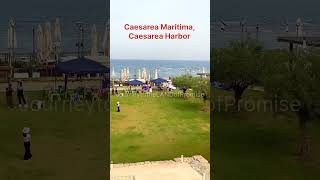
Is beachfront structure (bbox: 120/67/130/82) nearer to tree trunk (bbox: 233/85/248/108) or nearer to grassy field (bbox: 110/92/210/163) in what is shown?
grassy field (bbox: 110/92/210/163)

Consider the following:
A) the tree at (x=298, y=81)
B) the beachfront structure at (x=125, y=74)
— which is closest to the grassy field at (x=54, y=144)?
the beachfront structure at (x=125, y=74)

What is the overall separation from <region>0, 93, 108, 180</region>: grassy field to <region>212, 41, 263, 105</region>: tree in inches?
204

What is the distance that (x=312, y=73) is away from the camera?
9.15m

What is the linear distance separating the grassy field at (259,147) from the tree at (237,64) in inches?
27.4

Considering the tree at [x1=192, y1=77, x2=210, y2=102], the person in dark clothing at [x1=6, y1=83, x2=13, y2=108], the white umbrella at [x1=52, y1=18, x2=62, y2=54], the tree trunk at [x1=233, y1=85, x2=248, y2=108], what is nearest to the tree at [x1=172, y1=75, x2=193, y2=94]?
the tree at [x1=192, y1=77, x2=210, y2=102]

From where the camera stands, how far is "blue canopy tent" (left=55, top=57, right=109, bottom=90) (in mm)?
11117

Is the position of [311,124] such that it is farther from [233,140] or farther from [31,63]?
[31,63]

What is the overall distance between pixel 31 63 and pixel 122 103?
341 cm

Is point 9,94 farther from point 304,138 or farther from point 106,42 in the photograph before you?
point 304,138

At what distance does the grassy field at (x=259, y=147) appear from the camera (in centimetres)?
938

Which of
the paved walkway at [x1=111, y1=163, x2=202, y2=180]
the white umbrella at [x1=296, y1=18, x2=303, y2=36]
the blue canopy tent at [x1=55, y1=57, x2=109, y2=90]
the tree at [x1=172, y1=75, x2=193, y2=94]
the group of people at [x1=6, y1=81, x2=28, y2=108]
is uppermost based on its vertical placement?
the white umbrella at [x1=296, y1=18, x2=303, y2=36]

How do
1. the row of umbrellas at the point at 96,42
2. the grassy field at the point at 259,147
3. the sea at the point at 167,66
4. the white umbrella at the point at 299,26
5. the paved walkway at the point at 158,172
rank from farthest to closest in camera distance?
the white umbrella at the point at 299,26 → the row of umbrellas at the point at 96,42 → the sea at the point at 167,66 → the paved walkway at the point at 158,172 → the grassy field at the point at 259,147

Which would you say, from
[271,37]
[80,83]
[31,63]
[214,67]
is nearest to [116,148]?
[80,83]

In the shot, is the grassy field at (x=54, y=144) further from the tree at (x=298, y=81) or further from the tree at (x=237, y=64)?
the tree at (x=298, y=81)
